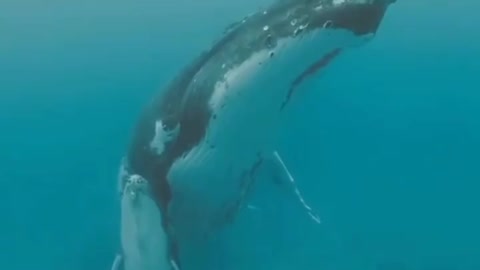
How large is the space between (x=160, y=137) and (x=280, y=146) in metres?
0.17

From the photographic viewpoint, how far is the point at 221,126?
0.90 meters

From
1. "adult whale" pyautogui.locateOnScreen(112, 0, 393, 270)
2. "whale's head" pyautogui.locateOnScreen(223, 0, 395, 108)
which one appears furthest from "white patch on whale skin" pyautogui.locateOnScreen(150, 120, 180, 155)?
"whale's head" pyautogui.locateOnScreen(223, 0, 395, 108)

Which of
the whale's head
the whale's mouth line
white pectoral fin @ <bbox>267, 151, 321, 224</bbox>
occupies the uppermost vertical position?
the whale's head

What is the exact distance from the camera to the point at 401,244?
3.36 feet

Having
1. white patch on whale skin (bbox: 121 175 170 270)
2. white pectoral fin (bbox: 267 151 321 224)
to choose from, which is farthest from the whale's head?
white patch on whale skin (bbox: 121 175 170 270)

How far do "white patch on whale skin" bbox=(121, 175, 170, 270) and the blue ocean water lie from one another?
0.09 ft

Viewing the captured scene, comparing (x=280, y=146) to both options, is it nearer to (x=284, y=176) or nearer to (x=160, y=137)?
(x=284, y=176)

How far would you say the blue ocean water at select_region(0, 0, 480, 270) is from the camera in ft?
3.14

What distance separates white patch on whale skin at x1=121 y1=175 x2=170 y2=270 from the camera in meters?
0.92

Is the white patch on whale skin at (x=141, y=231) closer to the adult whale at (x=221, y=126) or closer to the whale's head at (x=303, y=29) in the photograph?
the adult whale at (x=221, y=126)

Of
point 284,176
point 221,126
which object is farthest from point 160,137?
point 284,176

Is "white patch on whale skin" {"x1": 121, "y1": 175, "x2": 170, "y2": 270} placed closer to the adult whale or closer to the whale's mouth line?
the adult whale

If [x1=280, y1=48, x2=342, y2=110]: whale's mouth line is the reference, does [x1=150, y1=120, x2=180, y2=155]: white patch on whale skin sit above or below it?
above

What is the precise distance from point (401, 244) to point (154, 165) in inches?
14.8
